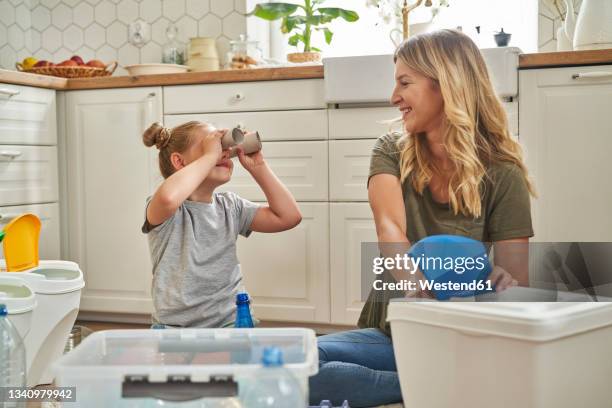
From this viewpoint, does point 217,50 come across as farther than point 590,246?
Yes

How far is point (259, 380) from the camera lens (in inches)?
40.5

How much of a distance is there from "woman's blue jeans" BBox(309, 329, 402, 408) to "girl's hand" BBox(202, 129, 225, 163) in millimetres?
483

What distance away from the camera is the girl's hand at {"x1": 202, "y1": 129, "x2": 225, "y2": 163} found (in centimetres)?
168

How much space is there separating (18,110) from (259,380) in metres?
1.90

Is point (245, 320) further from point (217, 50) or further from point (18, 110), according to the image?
point (217, 50)

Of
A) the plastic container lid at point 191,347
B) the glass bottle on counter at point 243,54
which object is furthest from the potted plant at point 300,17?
the plastic container lid at point 191,347

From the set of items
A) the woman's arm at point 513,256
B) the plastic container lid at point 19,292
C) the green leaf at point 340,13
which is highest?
the green leaf at point 340,13

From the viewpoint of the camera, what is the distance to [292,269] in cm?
254

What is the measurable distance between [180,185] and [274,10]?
147 cm

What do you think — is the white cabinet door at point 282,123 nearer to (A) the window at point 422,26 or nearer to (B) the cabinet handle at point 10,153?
(A) the window at point 422,26

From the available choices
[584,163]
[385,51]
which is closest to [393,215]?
[584,163]

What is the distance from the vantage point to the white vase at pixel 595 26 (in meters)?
2.37

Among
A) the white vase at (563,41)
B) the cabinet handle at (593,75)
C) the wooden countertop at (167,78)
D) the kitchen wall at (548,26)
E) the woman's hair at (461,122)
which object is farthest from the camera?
the kitchen wall at (548,26)

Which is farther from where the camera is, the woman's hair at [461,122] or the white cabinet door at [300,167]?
the white cabinet door at [300,167]
